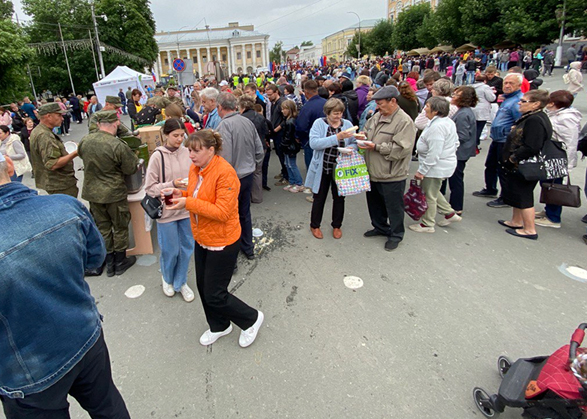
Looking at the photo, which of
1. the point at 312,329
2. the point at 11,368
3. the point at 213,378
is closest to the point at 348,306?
the point at 312,329

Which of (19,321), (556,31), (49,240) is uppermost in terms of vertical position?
(556,31)

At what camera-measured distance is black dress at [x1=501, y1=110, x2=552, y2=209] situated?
13.1 feet

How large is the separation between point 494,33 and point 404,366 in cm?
3620

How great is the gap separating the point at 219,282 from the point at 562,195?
4.58 metres

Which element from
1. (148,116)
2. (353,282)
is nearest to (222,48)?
(148,116)

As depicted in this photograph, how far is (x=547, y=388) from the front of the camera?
1.88 m

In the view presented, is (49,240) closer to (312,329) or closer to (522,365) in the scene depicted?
(312,329)

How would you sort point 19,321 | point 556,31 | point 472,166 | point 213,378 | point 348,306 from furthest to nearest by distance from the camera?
1. point 556,31
2. point 472,166
3. point 348,306
4. point 213,378
5. point 19,321

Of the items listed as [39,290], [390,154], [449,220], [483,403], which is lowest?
[483,403]

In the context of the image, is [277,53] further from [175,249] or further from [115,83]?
[175,249]

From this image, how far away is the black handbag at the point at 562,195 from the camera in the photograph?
14.2ft

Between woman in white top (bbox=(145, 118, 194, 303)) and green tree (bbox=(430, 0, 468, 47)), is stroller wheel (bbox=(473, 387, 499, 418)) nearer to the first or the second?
woman in white top (bbox=(145, 118, 194, 303))

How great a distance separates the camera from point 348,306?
3320mm

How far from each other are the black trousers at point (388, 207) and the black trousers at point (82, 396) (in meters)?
3.39
